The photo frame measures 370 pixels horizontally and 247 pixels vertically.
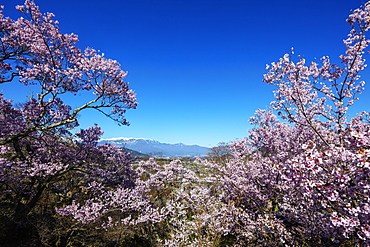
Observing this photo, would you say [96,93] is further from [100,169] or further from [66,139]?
[100,169]

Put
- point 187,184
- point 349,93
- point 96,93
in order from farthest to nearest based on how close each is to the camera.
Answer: point 187,184, point 96,93, point 349,93

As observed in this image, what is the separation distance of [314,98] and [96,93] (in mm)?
9393

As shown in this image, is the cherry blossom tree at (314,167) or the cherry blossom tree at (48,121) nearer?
the cherry blossom tree at (314,167)

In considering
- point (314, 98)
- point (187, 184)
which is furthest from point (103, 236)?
point (314, 98)

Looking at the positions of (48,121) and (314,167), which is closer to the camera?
(314,167)

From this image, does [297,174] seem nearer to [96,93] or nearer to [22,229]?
[96,93]

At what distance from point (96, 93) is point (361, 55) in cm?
1002

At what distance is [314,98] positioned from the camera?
7.51m

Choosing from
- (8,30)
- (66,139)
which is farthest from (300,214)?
(8,30)

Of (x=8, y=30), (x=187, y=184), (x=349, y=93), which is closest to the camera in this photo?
(x=349, y=93)

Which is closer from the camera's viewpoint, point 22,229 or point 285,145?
point 285,145

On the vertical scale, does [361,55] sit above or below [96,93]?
above

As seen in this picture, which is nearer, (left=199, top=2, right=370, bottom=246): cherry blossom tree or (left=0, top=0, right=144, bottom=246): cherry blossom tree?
(left=199, top=2, right=370, bottom=246): cherry blossom tree

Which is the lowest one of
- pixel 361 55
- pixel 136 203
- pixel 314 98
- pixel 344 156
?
pixel 136 203
